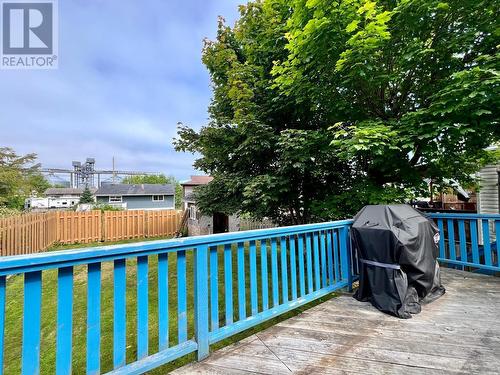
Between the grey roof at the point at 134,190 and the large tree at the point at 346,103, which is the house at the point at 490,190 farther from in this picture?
the grey roof at the point at 134,190

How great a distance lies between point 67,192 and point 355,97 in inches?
2391

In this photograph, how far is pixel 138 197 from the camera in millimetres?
34125

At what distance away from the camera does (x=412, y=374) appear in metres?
1.77


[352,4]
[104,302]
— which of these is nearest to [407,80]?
[352,4]

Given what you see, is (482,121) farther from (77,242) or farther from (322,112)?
(77,242)

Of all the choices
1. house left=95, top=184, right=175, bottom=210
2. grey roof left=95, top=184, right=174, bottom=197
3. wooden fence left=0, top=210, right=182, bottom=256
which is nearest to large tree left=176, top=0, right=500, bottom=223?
wooden fence left=0, top=210, right=182, bottom=256

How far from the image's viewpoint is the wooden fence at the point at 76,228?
7.77m

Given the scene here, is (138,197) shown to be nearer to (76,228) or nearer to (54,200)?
(54,200)

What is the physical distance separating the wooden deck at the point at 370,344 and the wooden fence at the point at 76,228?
864cm

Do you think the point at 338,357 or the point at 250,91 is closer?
the point at 338,357

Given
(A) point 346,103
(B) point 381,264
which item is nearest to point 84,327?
(B) point 381,264

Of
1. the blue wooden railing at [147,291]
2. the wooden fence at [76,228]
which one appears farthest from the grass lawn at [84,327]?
the wooden fence at [76,228]
